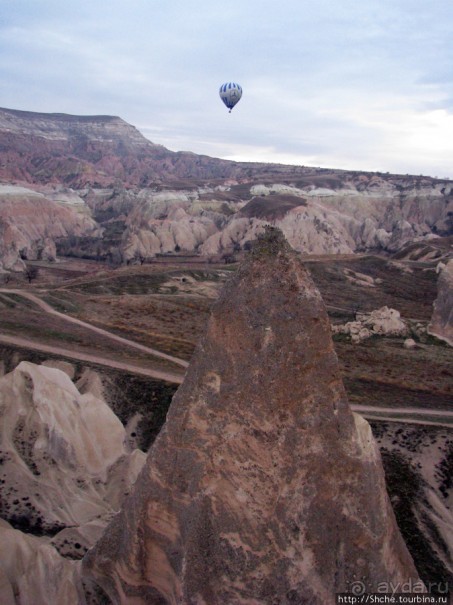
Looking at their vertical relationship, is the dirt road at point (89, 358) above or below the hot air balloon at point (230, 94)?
below

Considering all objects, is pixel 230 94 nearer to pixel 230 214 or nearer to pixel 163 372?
pixel 163 372

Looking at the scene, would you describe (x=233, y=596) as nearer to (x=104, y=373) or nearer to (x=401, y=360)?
(x=104, y=373)

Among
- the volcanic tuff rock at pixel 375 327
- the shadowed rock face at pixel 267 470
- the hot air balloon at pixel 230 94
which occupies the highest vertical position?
the hot air balloon at pixel 230 94

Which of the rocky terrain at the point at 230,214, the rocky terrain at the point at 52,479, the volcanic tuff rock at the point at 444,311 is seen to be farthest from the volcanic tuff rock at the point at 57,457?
the rocky terrain at the point at 230,214

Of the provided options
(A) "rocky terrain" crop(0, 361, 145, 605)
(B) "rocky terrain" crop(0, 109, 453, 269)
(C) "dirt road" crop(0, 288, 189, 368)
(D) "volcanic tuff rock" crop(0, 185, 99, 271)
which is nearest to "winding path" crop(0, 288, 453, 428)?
(C) "dirt road" crop(0, 288, 189, 368)

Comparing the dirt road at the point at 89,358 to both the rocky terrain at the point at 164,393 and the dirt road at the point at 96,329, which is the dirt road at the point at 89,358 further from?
the dirt road at the point at 96,329

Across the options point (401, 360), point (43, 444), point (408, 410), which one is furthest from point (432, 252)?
point (43, 444)
